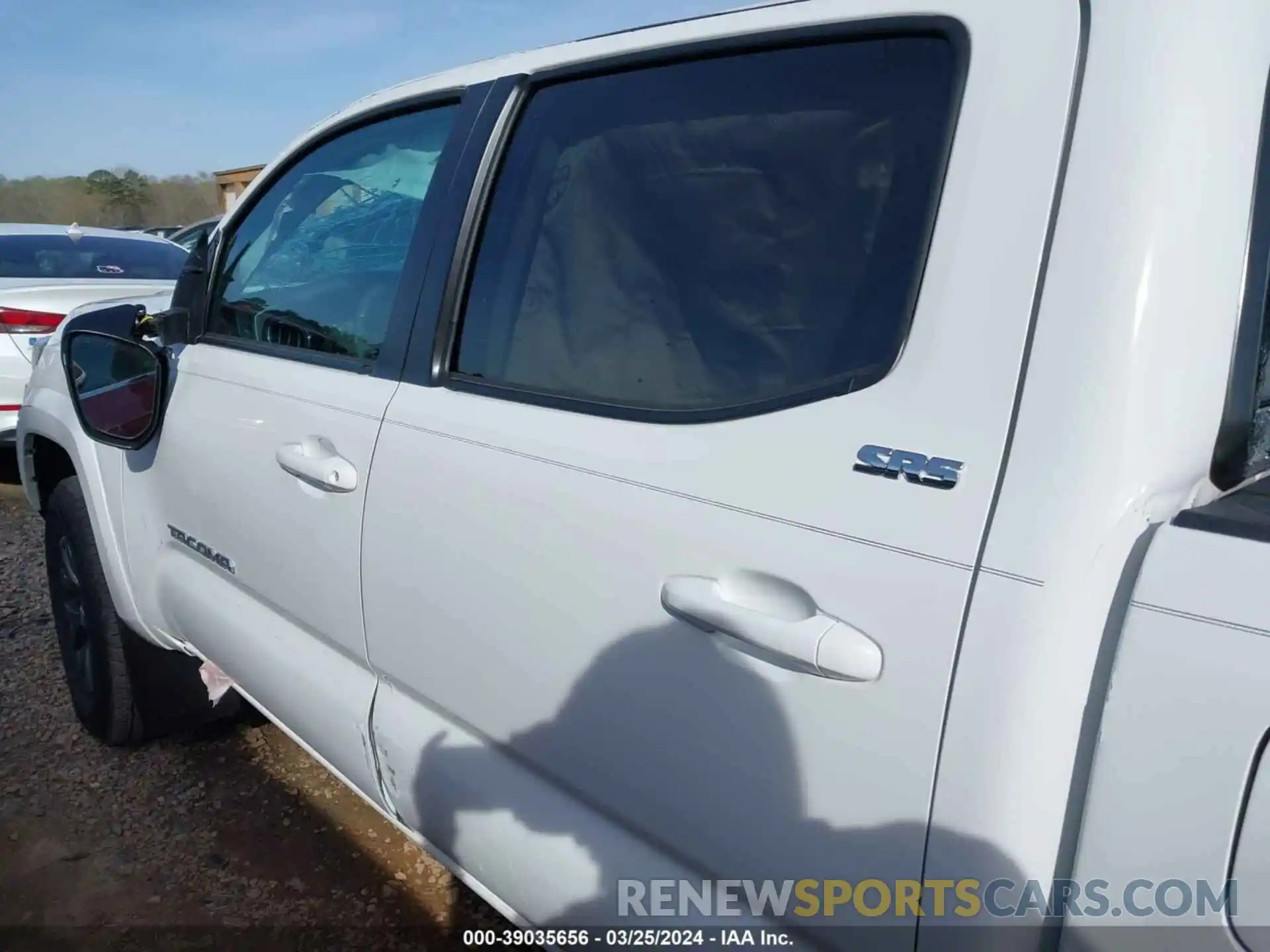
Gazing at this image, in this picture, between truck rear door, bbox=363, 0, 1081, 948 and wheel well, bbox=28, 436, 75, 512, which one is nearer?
truck rear door, bbox=363, 0, 1081, 948

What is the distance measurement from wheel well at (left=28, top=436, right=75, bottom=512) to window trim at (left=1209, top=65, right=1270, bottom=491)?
3.29 meters

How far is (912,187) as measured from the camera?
1184 mm

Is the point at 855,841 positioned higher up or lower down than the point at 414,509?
lower down

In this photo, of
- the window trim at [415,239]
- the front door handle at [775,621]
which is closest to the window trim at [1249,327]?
the front door handle at [775,621]

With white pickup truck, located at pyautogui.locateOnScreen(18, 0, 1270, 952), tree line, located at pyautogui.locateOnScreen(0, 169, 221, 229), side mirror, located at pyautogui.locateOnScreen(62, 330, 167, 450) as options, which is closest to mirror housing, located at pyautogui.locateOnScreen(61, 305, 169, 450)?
side mirror, located at pyautogui.locateOnScreen(62, 330, 167, 450)

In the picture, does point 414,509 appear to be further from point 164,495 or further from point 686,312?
point 164,495

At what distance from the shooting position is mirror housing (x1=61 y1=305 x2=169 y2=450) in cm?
252

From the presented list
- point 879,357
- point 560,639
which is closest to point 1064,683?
point 879,357

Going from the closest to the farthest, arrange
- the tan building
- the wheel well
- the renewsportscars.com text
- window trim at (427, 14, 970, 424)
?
1. the renewsportscars.com text
2. window trim at (427, 14, 970, 424)
3. the wheel well
4. the tan building

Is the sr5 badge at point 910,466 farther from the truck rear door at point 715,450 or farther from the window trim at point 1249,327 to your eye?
the window trim at point 1249,327

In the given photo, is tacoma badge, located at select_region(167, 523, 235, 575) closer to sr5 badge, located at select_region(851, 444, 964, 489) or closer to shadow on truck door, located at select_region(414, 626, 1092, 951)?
shadow on truck door, located at select_region(414, 626, 1092, 951)

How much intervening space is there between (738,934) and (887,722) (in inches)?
15.1

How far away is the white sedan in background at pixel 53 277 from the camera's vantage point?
20.1ft

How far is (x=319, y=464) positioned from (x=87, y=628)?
69.0 inches
